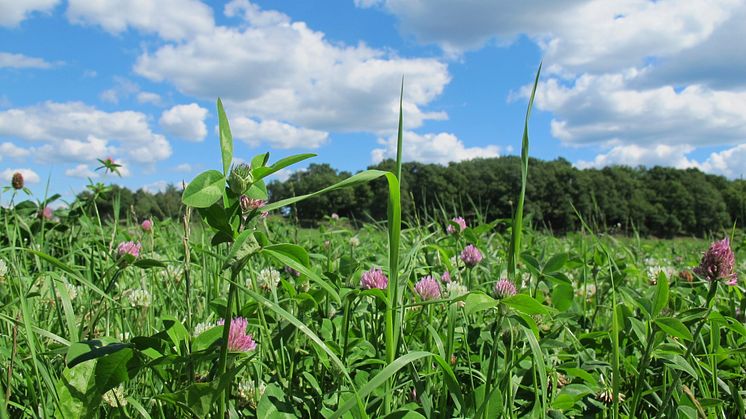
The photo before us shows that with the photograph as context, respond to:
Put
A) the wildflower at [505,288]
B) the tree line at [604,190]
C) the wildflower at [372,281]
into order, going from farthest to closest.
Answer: the tree line at [604,190], the wildflower at [372,281], the wildflower at [505,288]

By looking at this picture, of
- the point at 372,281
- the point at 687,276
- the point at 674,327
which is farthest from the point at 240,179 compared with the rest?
the point at 687,276

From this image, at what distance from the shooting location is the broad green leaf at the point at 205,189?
66 cm

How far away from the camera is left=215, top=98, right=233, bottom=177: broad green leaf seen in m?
0.72

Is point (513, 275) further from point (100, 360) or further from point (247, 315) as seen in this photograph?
point (100, 360)

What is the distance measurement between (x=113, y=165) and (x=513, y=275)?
8.39ft

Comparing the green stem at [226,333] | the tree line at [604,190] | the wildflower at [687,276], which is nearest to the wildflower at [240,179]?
the green stem at [226,333]

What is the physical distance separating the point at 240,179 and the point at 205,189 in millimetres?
45

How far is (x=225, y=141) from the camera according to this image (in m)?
0.72

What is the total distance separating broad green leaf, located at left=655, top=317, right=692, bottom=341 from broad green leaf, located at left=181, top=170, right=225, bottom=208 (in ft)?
2.81

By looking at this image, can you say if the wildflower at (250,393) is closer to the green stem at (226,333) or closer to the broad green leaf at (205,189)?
the green stem at (226,333)

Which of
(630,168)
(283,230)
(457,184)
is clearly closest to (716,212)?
(630,168)

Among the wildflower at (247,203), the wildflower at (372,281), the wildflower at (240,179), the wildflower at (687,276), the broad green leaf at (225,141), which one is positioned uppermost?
the broad green leaf at (225,141)

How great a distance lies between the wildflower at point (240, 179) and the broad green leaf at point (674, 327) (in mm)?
825

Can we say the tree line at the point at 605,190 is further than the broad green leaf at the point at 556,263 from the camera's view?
Yes
